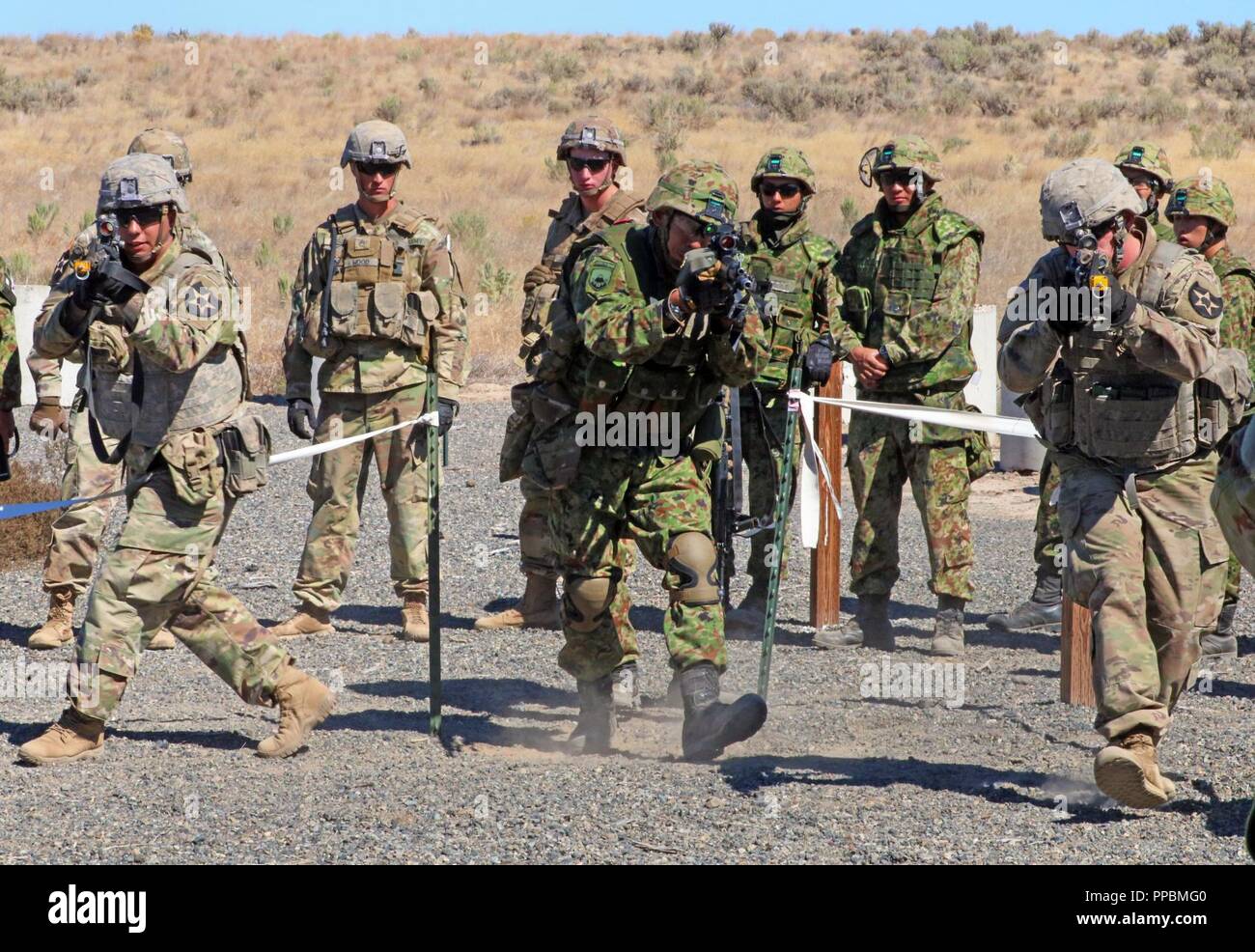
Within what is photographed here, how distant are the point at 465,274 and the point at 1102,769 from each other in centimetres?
1964

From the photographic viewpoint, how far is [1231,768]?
20.0 feet

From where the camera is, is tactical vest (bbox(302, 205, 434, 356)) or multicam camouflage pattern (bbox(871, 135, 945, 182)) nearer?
multicam camouflage pattern (bbox(871, 135, 945, 182))

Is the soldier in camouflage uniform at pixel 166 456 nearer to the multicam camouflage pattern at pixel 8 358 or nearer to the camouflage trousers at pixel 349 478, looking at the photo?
the multicam camouflage pattern at pixel 8 358

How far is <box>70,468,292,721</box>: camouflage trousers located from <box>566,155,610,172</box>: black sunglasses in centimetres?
278

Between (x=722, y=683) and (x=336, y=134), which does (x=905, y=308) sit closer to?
(x=722, y=683)

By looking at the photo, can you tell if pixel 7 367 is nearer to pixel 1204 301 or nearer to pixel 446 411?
pixel 446 411

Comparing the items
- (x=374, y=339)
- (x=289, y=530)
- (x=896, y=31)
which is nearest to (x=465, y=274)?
(x=289, y=530)

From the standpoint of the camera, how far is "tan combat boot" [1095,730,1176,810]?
528cm

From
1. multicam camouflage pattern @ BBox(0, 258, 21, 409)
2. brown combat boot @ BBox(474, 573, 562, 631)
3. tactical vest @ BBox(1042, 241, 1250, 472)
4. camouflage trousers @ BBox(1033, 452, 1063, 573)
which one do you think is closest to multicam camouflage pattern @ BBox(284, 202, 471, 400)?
brown combat boot @ BBox(474, 573, 562, 631)

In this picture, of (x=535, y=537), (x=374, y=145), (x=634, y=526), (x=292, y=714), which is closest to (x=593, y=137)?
(x=374, y=145)

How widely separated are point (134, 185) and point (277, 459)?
1.66 meters

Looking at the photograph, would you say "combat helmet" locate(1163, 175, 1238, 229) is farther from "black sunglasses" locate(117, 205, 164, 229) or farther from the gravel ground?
"black sunglasses" locate(117, 205, 164, 229)

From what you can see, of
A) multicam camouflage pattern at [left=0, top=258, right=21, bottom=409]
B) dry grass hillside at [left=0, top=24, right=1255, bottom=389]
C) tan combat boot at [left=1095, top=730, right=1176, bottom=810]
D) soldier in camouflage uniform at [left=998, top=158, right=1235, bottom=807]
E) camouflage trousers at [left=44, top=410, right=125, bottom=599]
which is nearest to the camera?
tan combat boot at [left=1095, top=730, right=1176, bottom=810]

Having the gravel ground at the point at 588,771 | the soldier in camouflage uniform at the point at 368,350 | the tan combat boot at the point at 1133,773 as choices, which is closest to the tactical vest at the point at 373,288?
the soldier in camouflage uniform at the point at 368,350
